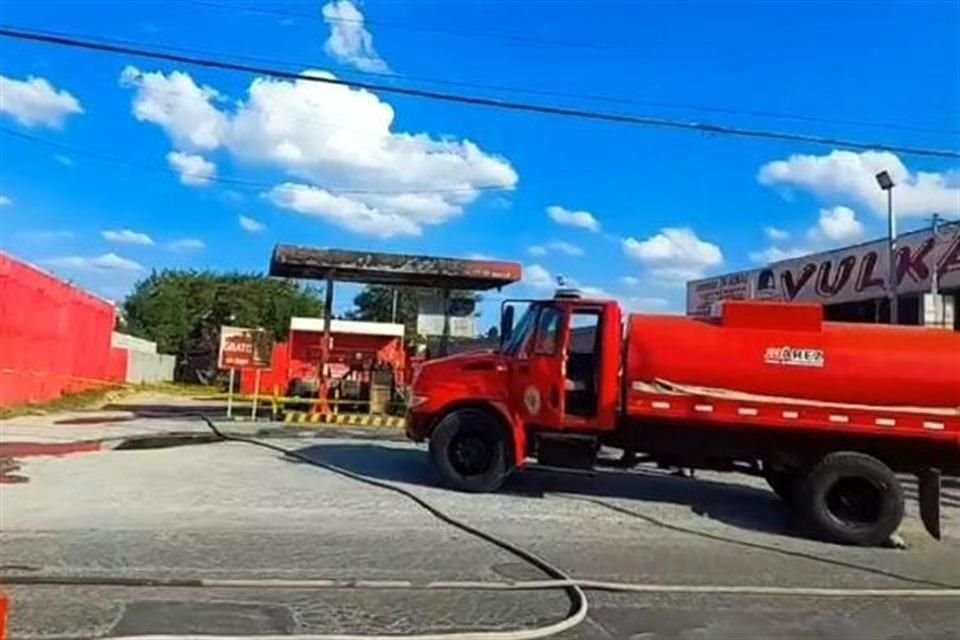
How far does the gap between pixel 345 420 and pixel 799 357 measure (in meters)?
15.2

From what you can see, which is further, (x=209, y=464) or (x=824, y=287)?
(x=824, y=287)

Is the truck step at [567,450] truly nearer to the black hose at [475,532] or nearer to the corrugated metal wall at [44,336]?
the black hose at [475,532]

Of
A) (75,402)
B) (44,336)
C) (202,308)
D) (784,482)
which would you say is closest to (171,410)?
(75,402)

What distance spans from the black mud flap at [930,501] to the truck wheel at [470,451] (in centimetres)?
494

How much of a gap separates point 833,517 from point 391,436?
11.7m

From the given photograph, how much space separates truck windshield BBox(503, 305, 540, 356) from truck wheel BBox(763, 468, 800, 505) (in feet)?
11.2

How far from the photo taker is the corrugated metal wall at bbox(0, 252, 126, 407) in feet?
90.4

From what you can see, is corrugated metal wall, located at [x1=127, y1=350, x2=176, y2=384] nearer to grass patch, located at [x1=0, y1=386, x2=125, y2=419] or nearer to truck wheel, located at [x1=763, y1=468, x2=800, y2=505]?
grass patch, located at [x1=0, y1=386, x2=125, y2=419]

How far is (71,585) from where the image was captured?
732cm

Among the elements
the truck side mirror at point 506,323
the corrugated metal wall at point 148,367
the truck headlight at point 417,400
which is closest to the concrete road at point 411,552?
the truck headlight at point 417,400

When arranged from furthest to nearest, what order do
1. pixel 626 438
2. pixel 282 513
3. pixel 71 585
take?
pixel 626 438 < pixel 282 513 < pixel 71 585

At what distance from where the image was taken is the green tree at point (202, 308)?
253 ft

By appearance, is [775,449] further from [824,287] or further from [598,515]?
[824,287]

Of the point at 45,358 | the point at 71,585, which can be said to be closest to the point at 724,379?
the point at 71,585
